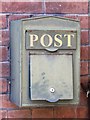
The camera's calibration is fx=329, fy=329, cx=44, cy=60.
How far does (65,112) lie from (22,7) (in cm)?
66

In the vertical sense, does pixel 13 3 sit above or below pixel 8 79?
above

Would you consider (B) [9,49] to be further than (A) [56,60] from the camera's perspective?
Yes

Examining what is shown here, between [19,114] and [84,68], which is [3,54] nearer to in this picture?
[19,114]

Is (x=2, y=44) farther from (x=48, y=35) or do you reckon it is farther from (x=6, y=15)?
(x=48, y=35)

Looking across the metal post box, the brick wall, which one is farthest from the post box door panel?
the brick wall

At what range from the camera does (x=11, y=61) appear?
1.85 m

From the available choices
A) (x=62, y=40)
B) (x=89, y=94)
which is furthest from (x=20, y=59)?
(x=89, y=94)

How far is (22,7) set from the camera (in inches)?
74.2

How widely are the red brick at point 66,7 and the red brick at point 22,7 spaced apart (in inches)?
2.3

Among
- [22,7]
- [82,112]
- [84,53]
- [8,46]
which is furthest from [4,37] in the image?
[82,112]

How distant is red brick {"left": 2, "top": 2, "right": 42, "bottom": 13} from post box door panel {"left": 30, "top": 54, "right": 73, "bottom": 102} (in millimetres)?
360

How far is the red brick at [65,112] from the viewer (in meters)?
1.92

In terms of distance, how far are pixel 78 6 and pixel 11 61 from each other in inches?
19.9

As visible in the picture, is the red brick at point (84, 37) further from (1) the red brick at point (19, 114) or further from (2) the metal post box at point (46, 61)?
(1) the red brick at point (19, 114)
